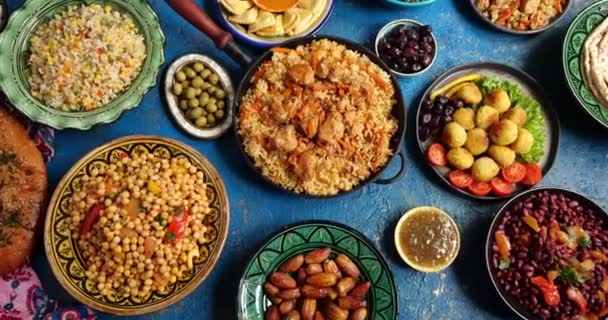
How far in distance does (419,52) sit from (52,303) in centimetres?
247

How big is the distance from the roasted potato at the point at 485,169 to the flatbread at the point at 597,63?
788 millimetres

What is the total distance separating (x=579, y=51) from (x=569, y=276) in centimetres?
137

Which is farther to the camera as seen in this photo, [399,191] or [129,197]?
[399,191]

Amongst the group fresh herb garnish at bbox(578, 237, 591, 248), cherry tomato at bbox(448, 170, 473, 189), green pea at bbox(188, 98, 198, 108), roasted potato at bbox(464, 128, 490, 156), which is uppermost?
green pea at bbox(188, 98, 198, 108)

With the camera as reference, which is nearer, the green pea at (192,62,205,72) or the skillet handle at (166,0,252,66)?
the skillet handle at (166,0,252,66)

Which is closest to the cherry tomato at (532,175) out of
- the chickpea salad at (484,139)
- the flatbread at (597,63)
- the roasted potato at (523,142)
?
the chickpea salad at (484,139)

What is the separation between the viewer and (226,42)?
120 inches

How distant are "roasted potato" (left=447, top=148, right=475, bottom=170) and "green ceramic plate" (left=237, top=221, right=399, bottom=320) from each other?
71 centimetres

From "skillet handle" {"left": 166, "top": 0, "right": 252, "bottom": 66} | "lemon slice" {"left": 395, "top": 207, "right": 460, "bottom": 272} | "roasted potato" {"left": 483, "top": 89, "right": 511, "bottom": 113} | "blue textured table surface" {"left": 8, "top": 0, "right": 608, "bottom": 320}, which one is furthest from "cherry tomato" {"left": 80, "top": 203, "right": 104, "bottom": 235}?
"roasted potato" {"left": 483, "top": 89, "right": 511, "bottom": 113}

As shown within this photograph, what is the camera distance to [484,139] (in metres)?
3.26

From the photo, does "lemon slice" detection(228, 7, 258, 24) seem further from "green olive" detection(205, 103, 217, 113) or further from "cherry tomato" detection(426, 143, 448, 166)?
"cherry tomato" detection(426, 143, 448, 166)

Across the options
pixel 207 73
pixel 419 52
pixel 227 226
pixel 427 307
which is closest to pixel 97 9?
pixel 207 73

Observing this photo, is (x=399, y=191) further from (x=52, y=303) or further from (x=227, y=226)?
(x=52, y=303)

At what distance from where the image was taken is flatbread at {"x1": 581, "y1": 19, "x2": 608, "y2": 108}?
11.0 feet
